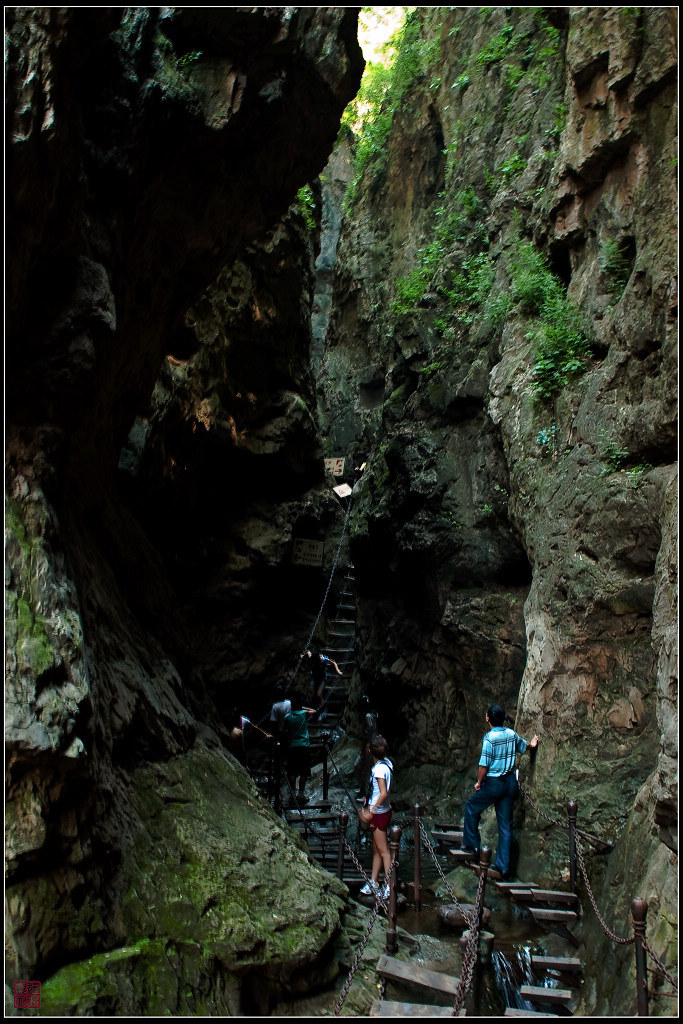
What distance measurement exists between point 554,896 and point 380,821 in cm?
191


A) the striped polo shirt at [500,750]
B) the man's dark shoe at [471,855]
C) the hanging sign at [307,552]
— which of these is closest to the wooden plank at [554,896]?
the man's dark shoe at [471,855]

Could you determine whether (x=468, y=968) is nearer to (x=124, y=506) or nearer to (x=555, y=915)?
(x=555, y=915)

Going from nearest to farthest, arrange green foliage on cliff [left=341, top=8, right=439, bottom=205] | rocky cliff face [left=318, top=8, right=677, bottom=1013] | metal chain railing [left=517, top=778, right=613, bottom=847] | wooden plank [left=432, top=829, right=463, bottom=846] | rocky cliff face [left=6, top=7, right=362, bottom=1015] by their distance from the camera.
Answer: rocky cliff face [left=6, top=7, right=362, bottom=1015]
metal chain railing [left=517, top=778, right=613, bottom=847]
rocky cliff face [left=318, top=8, right=677, bottom=1013]
wooden plank [left=432, top=829, right=463, bottom=846]
green foliage on cliff [left=341, top=8, right=439, bottom=205]

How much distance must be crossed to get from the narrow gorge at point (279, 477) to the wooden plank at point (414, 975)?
0.35 meters

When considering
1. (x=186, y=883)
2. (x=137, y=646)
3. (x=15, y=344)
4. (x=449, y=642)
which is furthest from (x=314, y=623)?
(x=15, y=344)

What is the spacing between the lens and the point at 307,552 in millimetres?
15586

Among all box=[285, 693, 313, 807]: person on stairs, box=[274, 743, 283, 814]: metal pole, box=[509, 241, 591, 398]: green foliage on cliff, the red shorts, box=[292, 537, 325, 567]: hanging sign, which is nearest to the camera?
the red shorts

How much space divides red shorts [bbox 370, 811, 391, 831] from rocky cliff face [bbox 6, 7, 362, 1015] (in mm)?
890

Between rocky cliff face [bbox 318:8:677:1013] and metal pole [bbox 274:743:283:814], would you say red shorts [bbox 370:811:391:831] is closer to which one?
rocky cliff face [bbox 318:8:677:1013]

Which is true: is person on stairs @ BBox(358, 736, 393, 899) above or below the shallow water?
above

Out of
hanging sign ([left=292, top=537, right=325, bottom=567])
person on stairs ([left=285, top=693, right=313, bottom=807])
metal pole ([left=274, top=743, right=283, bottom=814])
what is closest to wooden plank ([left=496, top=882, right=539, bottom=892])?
metal pole ([left=274, top=743, right=283, bottom=814])

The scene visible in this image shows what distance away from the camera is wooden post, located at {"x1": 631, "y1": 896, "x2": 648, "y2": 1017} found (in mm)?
3672

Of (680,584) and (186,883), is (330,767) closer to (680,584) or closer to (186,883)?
(186,883)

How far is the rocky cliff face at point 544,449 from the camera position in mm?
6719
